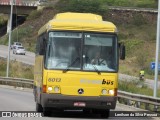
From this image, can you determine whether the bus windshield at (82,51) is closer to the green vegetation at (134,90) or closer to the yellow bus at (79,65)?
the yellow bus at (79,65)

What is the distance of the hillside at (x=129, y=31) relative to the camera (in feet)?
270

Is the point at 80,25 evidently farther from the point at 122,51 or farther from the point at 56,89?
the point at 56,89

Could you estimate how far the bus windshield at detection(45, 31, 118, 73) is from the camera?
17203 mm

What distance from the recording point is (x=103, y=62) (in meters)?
17.3

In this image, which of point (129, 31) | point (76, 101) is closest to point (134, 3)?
point (129, 31)

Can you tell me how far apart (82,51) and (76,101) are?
1573mm

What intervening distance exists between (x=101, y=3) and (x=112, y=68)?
86914 mm

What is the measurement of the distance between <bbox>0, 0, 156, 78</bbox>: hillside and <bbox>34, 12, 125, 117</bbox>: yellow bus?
189 feet

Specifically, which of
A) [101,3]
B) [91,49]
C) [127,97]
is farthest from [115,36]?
[101,3]

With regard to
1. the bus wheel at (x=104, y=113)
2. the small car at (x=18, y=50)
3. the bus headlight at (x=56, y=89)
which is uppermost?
the bus headlight at (x=56, y=89)

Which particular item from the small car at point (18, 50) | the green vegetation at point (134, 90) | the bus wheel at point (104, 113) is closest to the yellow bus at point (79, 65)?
the bus wheel at point (104, 113)

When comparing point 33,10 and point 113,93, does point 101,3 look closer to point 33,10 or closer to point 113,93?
point 33,10

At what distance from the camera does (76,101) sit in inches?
671

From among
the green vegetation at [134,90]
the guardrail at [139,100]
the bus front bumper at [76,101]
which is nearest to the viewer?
the bus front bumper at [76,101]
